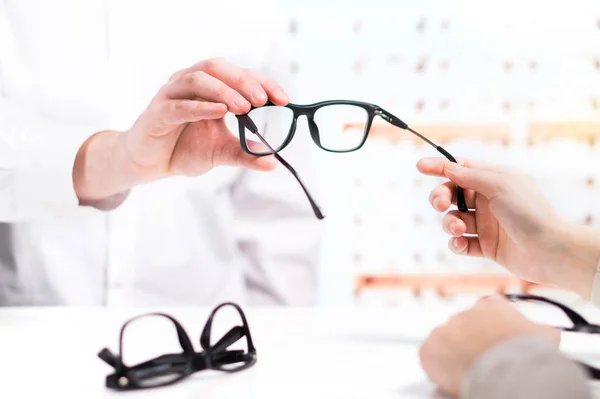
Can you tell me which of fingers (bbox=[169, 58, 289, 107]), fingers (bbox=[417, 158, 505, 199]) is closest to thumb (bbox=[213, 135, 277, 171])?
fingers (bbox=[169, 58, 289, 107])

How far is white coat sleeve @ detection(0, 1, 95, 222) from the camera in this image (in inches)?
41.8

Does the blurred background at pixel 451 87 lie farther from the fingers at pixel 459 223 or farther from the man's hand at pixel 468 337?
the man's hand at pixel 468 337

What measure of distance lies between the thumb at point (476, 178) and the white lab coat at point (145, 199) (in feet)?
1.70

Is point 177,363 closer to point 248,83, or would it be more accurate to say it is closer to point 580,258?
point 248,83

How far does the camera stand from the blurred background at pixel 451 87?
1191 millimetres

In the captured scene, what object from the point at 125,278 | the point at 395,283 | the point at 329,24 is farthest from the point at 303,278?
the point at 329,24

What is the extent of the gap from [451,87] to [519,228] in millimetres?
565

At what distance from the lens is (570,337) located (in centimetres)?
79

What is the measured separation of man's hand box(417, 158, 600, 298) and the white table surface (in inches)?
4.1

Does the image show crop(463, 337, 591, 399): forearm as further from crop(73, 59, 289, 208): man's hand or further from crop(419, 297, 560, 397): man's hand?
crop(73, 59, 289, 208): man's hand

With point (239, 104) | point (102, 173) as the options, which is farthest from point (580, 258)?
point (102, 173)

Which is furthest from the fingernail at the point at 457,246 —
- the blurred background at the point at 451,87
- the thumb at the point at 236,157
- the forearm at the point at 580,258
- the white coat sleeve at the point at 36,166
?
the white coat sleeve at the point at 36,166

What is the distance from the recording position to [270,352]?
28.0 inches

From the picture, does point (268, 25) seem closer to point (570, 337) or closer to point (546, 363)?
point (570, 337)
